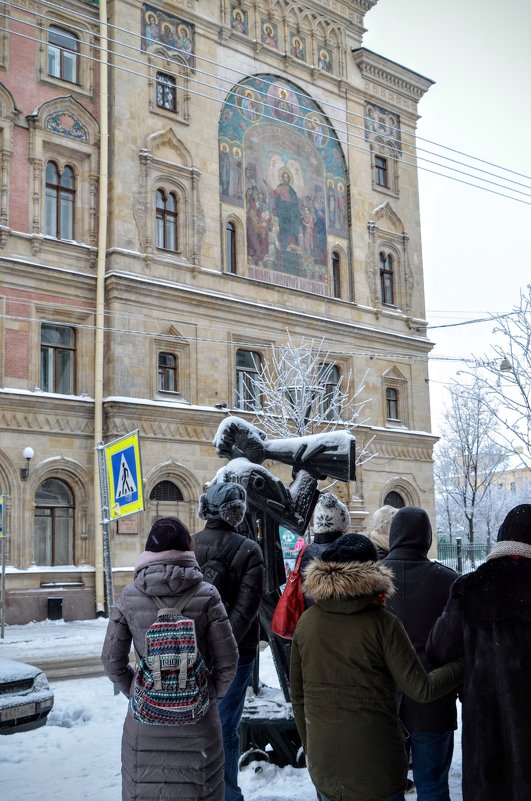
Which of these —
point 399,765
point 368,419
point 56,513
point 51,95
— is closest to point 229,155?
point 51,95

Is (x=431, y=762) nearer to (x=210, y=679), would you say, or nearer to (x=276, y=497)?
(x=210, y=679)

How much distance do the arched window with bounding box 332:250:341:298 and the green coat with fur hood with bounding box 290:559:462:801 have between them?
29214mm

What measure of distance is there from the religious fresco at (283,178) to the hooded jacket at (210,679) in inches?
1010

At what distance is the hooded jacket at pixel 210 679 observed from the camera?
4.28 metres

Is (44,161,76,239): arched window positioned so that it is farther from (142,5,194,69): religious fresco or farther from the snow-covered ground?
the snow-covered ground

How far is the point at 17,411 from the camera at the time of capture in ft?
77.7

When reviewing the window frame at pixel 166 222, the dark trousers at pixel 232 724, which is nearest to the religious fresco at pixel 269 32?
the window frame at pixel 166 222

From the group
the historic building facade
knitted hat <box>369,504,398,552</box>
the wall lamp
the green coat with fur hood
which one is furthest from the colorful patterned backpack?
the wall lamp

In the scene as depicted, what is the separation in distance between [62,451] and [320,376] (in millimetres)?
10445

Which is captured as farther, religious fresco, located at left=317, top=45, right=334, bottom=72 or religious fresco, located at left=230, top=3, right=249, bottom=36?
religious fresco, located at left=317, top=45, right=334, bottom=72

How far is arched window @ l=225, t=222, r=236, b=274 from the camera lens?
29328 mm

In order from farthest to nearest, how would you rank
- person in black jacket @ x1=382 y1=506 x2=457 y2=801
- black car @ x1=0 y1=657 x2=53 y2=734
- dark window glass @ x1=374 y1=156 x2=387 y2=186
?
dark window glass @ x1=374 y1=156 x2=387 y2=186 → black car @ x1=0 y1=657 x2=53 y2=734 → person in black jacket @ x1=382 y1=506 x2=457 y2=801

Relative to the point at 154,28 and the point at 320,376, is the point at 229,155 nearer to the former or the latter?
the point at 154,28

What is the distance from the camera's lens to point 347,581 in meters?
4.04
